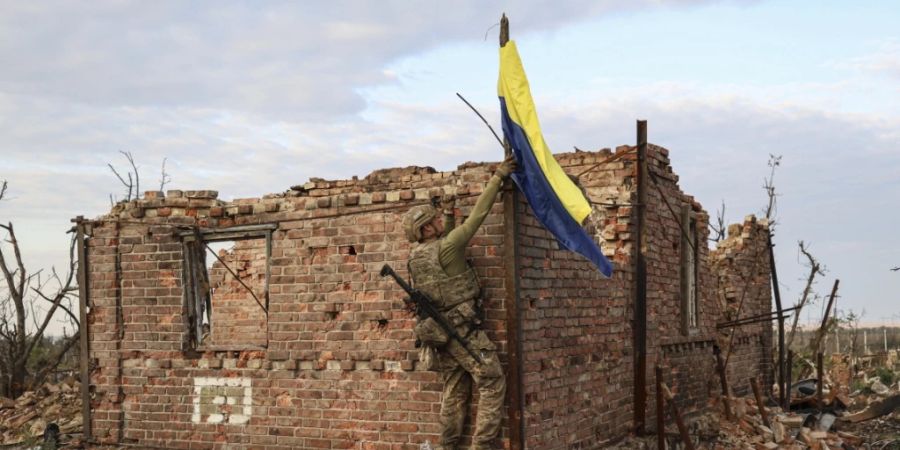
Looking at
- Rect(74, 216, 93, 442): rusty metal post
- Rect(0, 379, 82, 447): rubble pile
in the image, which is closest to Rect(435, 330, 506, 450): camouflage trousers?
Rect(74, 216, 93, 442): rusty metal post

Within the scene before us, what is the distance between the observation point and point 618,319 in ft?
32.4

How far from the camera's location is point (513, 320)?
7.53 metres

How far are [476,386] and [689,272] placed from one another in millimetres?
5445

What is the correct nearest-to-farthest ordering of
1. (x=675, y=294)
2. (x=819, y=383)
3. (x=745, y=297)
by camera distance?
1. (x=675, y=294)
2. (x=745, y=297)
3. (x=819, y=383)

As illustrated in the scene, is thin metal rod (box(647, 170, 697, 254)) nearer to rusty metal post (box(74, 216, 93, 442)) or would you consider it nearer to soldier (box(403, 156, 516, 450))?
soldier (box(403, 156, 516, 450))

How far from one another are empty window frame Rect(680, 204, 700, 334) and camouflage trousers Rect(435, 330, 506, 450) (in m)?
4.58

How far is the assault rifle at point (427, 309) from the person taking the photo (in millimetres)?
7402

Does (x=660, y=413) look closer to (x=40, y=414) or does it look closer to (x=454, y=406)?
(x=454, y=406)

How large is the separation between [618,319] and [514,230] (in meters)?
2.79

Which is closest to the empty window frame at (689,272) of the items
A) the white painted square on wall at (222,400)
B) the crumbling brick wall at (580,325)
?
the crumbling brick wall at (580,325)

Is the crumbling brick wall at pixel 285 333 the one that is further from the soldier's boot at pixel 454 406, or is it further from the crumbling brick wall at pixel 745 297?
the crumbling brick wall at pixel 745 297

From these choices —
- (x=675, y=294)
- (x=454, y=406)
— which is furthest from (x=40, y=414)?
(x=675, y=294)

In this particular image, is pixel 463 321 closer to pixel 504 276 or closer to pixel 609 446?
pixel 504 276

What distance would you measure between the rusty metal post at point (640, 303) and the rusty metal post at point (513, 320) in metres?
2.92
